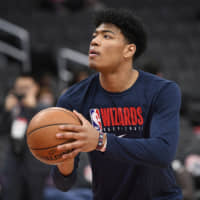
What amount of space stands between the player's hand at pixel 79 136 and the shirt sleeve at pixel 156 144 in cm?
11

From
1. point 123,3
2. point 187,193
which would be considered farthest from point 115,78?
point 123,3

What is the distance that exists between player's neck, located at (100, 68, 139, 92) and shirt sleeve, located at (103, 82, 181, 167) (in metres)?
0.35

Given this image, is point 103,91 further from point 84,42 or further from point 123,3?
point 123,3

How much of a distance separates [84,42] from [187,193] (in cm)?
679

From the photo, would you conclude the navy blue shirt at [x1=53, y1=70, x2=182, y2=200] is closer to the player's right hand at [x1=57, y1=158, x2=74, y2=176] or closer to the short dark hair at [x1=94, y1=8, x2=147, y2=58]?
the player's right hand at [x1=57, y1=158, x2=74, y2=176]

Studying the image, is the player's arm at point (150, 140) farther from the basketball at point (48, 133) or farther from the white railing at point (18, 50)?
the white railing at point (18, 50)

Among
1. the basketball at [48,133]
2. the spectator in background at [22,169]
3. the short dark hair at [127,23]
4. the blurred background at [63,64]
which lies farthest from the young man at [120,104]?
the spectator in background at [22,169]

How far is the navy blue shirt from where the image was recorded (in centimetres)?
226

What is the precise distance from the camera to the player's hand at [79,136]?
5.95 feet

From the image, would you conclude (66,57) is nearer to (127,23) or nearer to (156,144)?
(127,23)

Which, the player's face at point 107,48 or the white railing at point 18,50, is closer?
the player's face at point 107,48

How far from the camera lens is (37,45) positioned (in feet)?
32.7

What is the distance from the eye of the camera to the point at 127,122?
7.70ft

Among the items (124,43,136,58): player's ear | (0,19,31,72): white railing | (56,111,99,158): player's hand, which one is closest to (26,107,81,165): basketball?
(56,111,99,158): player's hand
